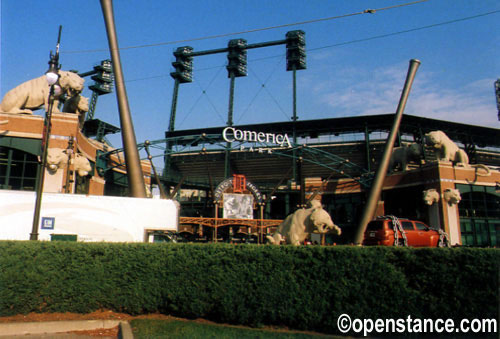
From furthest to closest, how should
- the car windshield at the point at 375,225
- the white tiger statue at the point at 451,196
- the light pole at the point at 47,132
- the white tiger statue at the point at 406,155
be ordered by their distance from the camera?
the white tiger statue at the point at 406,155 → the white tiger statue at the point at 451,196 → the car windshield at the point at 375,225 → the light pole at the point at 47,132

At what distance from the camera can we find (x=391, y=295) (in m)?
8.20

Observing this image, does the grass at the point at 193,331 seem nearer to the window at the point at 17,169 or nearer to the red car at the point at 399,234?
the red car at the point at 399,234

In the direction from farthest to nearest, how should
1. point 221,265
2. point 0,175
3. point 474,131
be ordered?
point 474,131
point 0,175
point 221,265

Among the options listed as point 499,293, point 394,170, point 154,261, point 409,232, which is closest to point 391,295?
point 499,293

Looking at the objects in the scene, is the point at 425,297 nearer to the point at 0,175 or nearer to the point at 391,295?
the point at 391,295

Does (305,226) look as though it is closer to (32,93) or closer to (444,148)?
(32,93)

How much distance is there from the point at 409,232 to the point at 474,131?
40535mm

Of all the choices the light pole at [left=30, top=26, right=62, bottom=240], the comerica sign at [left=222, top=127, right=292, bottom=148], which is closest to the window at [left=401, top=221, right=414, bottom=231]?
the light pole at [left=30, top=26, right=62, bottom=240]

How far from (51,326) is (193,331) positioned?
343 cm

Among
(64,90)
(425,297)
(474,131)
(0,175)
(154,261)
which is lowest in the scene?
(425,297)
